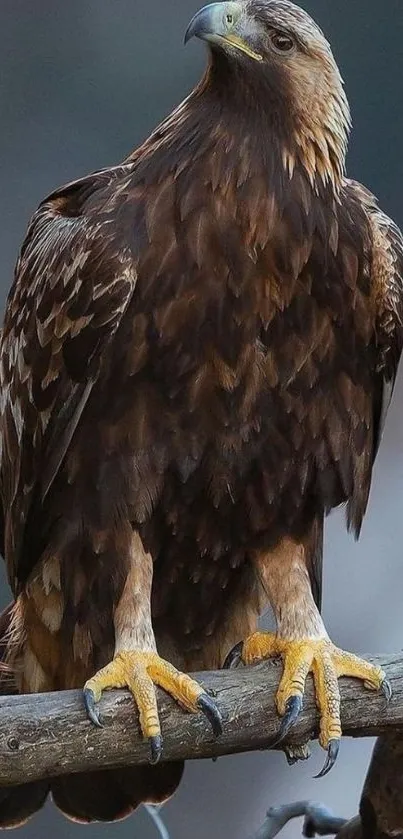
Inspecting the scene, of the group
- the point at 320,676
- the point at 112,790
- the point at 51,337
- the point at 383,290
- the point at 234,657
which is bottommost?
the point at 112,790

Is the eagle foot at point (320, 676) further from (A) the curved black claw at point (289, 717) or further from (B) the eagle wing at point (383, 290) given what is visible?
(B) the eagle wing at point (383, 290)

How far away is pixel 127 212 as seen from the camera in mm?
2168

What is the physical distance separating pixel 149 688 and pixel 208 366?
1.74ft

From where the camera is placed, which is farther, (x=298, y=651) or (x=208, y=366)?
(x=298, y=651)

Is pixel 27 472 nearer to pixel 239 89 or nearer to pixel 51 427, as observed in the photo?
pixel 51 427

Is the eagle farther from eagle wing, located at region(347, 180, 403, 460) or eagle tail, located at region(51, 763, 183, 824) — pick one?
eagle tail, located at region(51, 763, 183, 824)

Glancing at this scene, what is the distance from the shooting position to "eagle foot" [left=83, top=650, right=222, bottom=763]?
206 cm

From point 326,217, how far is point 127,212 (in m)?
0.33

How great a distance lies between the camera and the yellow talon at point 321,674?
2189 mm

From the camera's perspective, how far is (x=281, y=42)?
7.11 feet

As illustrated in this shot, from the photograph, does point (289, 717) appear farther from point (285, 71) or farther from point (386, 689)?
point (285, 71)

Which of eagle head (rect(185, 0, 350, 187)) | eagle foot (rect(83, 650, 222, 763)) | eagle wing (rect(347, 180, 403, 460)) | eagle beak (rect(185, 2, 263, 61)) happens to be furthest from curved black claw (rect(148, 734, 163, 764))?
eagle beak (rect(185, 2, 263, 61))

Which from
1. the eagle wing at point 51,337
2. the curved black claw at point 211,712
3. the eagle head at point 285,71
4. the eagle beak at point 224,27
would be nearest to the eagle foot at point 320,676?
the curved black claw at point 211,712

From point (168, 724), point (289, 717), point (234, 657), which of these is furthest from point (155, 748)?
point (234, 657)
